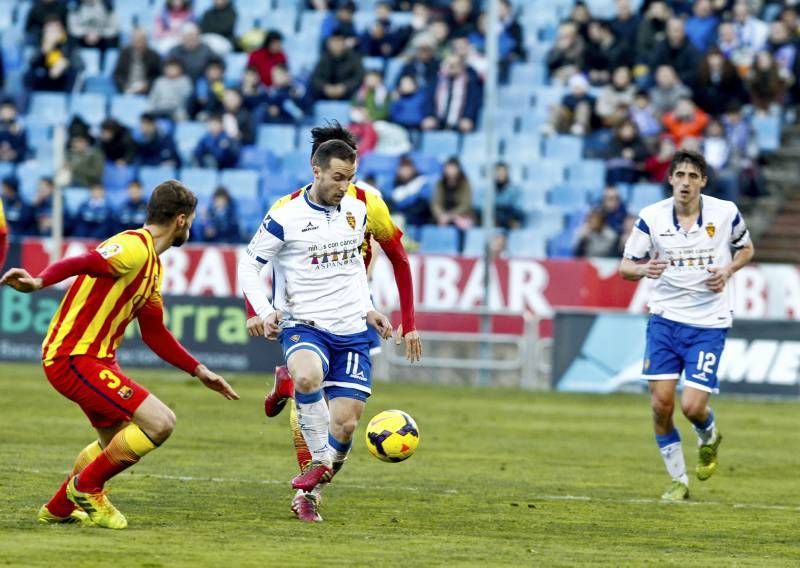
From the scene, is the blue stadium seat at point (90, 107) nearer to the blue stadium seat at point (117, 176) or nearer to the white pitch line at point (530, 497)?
the blue stadium seat at point (117, 176)

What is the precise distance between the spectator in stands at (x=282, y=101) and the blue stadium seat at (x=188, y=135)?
1.19 m

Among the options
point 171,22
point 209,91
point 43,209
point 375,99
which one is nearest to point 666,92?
point 375,99

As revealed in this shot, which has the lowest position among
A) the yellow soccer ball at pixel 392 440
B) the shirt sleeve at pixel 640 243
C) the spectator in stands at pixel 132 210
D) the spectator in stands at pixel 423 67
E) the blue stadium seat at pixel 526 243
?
the blue stadium seat at pixel 526 243

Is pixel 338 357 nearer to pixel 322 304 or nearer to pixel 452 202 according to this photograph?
pixel 322 304

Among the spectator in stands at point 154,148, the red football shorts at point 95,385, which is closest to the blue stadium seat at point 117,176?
the spectator in stands at point 154,148

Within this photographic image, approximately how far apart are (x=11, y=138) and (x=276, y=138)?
4.62 metres

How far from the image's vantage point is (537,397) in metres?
23.0

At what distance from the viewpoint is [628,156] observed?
27.7 metres

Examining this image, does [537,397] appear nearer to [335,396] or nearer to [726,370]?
[726,370]

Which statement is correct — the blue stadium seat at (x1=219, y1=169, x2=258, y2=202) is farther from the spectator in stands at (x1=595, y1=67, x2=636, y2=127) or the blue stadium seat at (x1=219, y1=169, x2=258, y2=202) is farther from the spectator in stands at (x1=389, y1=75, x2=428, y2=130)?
the spectator in stands at (x1=595, y1=67, x2=636, y2=127)

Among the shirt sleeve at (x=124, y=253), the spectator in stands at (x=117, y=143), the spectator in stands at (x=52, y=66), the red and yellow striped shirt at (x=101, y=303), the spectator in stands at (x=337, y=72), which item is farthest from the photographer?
the spectator in stands at (x=52, y=66)

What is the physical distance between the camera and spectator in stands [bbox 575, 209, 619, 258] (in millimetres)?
26062

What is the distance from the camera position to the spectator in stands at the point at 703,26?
29.0m

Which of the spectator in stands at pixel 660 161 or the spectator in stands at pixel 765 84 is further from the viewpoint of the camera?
the spectator in stands at pixel 765 84
